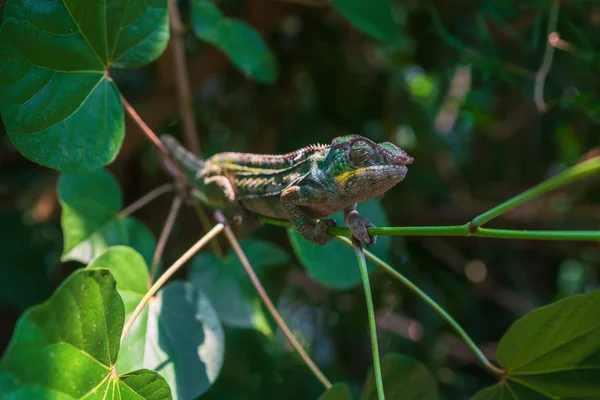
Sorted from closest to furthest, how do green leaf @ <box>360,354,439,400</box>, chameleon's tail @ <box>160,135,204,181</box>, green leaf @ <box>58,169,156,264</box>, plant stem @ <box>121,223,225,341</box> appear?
plant stem @ <box>121,223,225,341</box>
green leaf @ <box>360,354,439,400</box>
green leaf @ <box>58,169,156,264</box>
chameleon's tail @ <box>160,135,204,181</box>

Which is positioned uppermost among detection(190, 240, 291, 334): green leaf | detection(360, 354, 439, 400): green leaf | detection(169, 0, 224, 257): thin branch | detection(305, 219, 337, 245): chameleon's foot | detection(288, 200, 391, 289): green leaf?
detection(169, 0, 224, 257): thin branch

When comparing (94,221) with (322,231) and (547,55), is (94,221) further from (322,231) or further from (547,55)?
(547,55)

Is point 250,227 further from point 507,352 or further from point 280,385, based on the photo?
point 507,352

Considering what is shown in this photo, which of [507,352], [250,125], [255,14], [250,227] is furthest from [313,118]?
[507,352]

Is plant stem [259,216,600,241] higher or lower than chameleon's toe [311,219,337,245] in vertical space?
higher

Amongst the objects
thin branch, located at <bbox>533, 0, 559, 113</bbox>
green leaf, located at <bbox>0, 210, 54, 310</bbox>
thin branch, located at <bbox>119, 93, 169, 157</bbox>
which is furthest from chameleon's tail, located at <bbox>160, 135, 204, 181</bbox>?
thin branch, located at <bbox>533, 0, 559, 113</bbox>

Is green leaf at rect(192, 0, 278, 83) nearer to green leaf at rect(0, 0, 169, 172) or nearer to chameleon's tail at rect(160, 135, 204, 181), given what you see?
chameleon's tail at rect(160, 135, 204, 181)

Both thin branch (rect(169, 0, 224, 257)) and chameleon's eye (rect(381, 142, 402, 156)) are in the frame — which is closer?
chameleon's eye (rect(381, 142, 402, 156))
